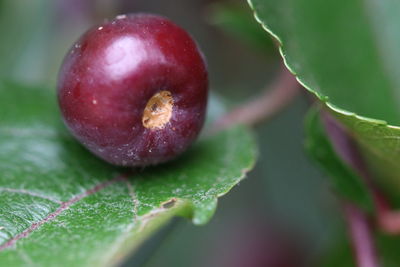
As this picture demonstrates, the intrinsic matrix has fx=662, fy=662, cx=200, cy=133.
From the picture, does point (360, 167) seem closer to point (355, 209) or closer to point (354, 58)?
point (355, 209)

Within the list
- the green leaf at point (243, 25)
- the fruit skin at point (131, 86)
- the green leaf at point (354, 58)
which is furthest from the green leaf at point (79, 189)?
the green leaf at point (243, 25)

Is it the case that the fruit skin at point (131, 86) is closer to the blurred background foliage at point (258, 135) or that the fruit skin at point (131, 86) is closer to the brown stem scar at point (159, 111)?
the brown stem scar at point (159, 111)

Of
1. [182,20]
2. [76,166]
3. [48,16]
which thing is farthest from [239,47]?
[76,166]

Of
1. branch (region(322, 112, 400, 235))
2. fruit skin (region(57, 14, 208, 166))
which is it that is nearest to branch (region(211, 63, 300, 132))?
branch (region(322, 112, 400, 235))

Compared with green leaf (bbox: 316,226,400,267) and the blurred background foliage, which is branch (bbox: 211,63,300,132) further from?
green leaf (bbox: 316,226,400,267)

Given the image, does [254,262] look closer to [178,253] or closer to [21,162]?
[178,253]

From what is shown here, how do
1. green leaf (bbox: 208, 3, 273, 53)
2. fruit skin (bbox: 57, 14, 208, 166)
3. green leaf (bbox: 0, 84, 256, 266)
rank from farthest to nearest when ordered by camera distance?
green leaf (bbox: 208, 3, 273, 53) < fruit skin (bbox: 57, 14, 208, 166) < green leaf (bbox: 0, 84, 256, 266)

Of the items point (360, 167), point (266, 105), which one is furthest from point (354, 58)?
point (360, 167)
